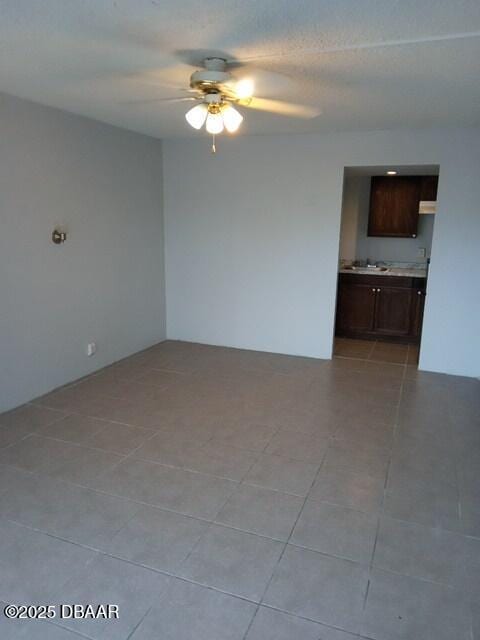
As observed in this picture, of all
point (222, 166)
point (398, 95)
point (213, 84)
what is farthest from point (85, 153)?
point (398, 95)

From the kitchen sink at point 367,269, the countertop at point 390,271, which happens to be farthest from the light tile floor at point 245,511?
the kitchen sink at point 367,269

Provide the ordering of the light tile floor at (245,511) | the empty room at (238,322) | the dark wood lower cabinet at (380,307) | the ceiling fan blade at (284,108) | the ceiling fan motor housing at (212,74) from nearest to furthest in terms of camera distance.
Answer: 1. the light tile floor at (245,511)
2. the empty room at (238,322)
3. the ceiling fan motor housing at (212,74)
4. the ceiling fan blade at (284,108)
5. the dark wood lower cabinet at (380,307)

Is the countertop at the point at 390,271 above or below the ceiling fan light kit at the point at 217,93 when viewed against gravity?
below

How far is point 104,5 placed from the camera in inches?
71.6

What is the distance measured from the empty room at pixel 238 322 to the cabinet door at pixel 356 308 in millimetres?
26

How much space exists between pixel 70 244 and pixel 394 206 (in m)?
4.03

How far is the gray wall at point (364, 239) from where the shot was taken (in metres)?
5.98

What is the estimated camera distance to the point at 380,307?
5703 mm

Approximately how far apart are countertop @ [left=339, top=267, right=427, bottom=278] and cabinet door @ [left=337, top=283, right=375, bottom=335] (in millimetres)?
184

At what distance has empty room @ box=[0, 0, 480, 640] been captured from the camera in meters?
1.86

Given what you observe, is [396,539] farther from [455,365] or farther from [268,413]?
[455,365]

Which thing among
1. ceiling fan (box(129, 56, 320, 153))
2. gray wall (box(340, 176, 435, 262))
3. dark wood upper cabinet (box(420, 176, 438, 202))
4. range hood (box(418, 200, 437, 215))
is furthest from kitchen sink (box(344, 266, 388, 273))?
ceiling fan (box(129, 56, 320, 153))

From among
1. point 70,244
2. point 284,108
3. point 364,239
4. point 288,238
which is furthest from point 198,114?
point 364,239

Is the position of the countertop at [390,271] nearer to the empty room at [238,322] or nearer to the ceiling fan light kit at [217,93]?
the empty room at [238,322]
